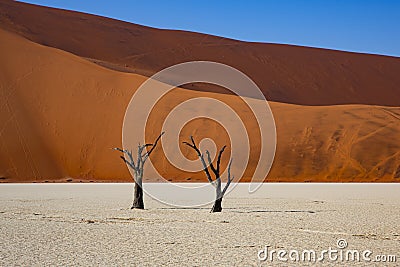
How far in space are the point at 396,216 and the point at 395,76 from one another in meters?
75.8

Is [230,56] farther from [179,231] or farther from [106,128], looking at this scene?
[179,231]

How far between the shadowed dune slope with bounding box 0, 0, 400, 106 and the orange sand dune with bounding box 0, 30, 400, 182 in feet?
59.0

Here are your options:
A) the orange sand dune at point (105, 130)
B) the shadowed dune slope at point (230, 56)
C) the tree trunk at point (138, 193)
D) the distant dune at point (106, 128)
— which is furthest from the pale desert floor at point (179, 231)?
the shadowed dune slope at point (230, 56)

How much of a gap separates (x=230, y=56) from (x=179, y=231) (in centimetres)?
7265

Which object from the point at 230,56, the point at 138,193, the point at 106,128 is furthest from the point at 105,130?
the point at 230,56

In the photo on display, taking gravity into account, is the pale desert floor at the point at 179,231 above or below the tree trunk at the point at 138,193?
below

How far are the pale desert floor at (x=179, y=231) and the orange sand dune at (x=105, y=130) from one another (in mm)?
20308

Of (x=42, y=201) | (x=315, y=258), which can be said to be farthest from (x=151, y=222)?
(x=42, y=201)

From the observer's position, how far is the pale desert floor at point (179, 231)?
10195 millimetres

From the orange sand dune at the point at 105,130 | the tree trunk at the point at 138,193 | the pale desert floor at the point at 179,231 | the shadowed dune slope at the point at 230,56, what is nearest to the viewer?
the pale desert floor at the point at 179,231

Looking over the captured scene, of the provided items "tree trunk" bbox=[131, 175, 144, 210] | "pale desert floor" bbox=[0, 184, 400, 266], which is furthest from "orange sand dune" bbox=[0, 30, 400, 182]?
"tree trunk" bbox=[131, 175, 144, 210]

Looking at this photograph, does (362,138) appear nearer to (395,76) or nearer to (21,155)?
(21,155)

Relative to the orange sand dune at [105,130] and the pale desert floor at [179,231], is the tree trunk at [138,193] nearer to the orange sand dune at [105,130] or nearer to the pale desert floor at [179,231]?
the pale desert floor at [179,231]

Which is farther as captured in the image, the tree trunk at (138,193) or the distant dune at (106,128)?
the distant dune at (106,128)
